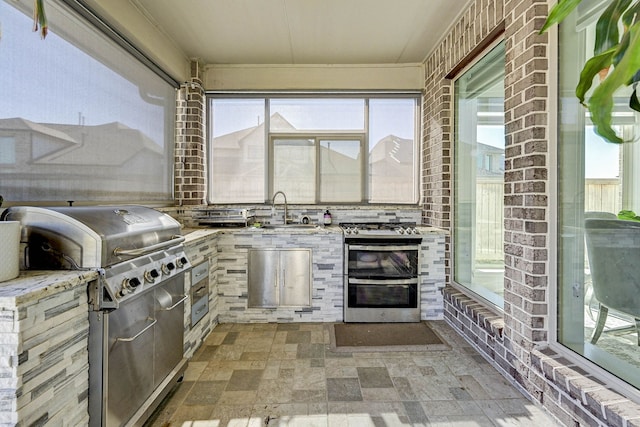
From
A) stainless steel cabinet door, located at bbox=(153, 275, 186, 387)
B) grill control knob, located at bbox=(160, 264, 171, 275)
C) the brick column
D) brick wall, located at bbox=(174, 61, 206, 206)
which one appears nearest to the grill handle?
grill control knob, located at bbox=(160, 264, 171, 275)

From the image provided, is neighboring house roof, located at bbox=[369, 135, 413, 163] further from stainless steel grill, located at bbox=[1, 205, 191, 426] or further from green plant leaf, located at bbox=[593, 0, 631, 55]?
green plant leaf, located at bbox=[593, 0, 631, 55]

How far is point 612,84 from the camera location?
2.46 feet

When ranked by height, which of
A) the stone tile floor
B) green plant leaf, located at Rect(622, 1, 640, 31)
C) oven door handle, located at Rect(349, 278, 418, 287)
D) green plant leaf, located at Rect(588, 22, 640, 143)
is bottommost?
the stone tile floor

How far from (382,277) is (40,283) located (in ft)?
8.59

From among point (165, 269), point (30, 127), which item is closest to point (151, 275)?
point (165, 269)

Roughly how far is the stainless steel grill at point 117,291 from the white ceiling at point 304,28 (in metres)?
1.97

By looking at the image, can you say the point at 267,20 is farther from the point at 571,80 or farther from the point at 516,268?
the point at 516,268

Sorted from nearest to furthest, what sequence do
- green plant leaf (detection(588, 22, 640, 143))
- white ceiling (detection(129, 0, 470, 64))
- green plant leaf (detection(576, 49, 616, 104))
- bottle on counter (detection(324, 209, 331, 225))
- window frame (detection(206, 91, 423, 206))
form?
green plant leaf (detection(588, 22, 640, 143)), green plant leaf (detection(576, 49, 616, 104)), white ceiling (detection(129, 0, 470, 64)), bottle on counter (detection(324, 209, 331, 225)), window frame (detection(206, 91, 423, 206))

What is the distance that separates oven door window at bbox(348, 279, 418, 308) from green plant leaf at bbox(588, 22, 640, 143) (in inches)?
99.6

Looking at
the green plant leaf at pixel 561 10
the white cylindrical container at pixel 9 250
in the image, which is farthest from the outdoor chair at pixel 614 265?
the white cylindrical container at pixel 9 250

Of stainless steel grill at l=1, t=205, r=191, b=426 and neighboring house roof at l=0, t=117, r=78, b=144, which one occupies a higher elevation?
neighboring house roof at l=0, t=117, r=78, b=144

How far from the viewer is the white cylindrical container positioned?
121 centimetres

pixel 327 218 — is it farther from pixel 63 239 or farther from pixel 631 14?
pixel 631 14

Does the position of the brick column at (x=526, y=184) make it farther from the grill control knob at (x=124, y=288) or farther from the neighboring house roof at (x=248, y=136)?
the neighboring house roof at (x=248, y=136)
